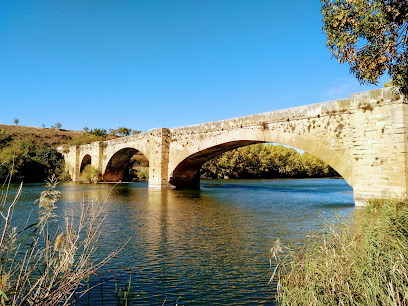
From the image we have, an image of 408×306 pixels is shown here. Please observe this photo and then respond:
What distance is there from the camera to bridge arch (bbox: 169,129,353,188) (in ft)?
41.1

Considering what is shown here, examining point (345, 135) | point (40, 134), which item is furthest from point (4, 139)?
point (345, 135)

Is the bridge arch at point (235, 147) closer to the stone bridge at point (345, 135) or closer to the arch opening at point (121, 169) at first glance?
the stone bridge at point (345, 135)

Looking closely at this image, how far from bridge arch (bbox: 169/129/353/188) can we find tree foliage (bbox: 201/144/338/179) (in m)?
20.0

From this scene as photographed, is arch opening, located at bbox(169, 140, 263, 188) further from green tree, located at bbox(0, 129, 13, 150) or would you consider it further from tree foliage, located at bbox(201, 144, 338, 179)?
green tree, located at bbox(0, 129, 13, 150)

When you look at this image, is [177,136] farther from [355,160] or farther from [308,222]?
[308,222]

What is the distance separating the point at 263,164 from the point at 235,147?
3021 cm

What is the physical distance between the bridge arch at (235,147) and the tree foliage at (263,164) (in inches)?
787

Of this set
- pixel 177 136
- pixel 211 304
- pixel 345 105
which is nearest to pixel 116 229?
pixel 211 304

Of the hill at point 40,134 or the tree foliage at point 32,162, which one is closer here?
the tree foliage at point 32,162

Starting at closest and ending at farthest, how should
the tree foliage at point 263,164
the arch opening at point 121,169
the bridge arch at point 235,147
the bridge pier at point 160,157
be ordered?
1. the bridge arch at point 235,147
2. the bridge pier at point 160,157
3. the arch opening at point 121,169
4. the tree foliage at point 263,164

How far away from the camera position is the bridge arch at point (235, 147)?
1252cm

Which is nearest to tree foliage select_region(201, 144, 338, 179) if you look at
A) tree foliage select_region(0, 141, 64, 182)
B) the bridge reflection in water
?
tree foliage select_region(0, 141, 64, 182)

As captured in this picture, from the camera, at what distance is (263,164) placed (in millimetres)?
49656

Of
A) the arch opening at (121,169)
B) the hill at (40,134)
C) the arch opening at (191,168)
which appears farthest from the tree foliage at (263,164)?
the hill at (40,134)
